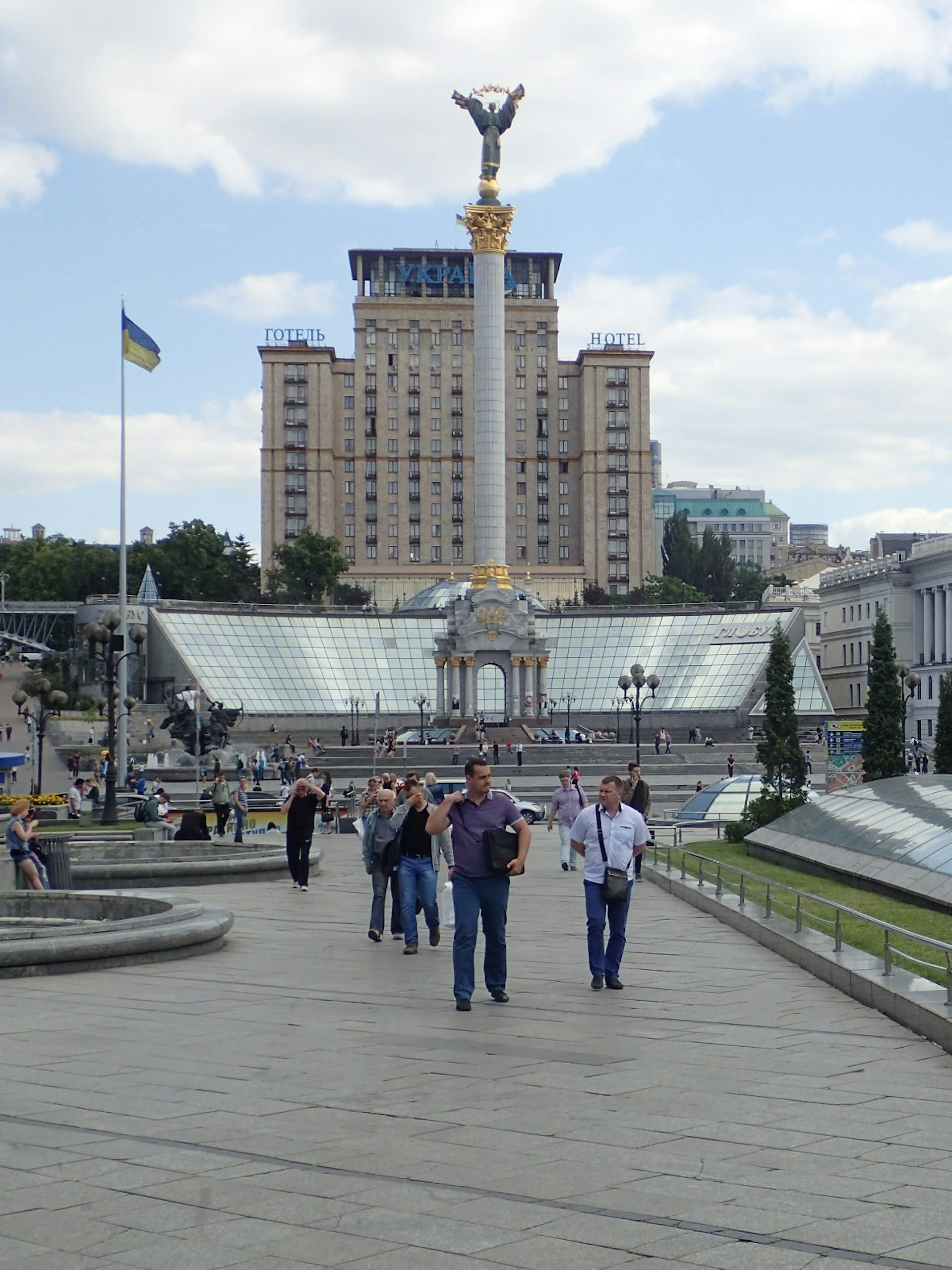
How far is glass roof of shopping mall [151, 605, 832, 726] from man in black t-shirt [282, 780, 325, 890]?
215 ft

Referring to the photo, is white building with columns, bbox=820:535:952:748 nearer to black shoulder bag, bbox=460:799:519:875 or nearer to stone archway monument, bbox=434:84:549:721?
stone archway monument, bbox=434:84:549:721

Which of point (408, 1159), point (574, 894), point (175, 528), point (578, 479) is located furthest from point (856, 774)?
point (578, 479)

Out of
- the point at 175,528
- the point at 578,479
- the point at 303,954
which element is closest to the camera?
the point at 303,954

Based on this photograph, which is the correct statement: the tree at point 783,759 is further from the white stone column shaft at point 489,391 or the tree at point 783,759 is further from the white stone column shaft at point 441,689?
the white stone column shaft at point 441,689

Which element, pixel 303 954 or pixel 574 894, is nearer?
pixel 303 954

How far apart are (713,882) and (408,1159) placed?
547 inches

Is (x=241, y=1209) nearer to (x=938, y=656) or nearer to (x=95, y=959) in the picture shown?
(x=95, y=959)

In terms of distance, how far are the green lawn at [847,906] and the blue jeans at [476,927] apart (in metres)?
3.02

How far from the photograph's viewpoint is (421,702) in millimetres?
83938

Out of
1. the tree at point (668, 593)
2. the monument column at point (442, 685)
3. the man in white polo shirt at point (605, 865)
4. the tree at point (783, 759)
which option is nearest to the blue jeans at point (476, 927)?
the man in white polo shirt at point (605, 865)

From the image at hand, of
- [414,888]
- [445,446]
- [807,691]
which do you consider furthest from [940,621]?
[414,888]

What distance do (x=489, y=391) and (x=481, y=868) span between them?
75215 mm

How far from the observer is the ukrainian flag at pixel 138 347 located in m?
44.7

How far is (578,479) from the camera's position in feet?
449
